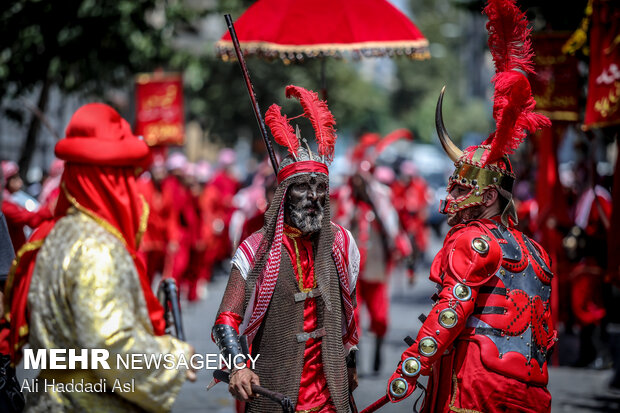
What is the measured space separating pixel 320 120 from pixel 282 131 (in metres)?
0.22

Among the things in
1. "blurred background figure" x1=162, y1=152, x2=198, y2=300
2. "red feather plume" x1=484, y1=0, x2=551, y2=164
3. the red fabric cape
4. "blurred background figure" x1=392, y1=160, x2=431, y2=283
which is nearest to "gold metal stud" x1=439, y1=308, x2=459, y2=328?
"red feather plume" x1=484, y1=0, x2=551, y2=164

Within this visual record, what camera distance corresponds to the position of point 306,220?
442 centimetres

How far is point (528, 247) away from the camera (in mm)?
4531

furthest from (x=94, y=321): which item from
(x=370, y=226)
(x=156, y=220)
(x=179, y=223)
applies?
(x=179, y=223)

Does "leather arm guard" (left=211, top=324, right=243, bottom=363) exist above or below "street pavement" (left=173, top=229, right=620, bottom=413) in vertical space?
above

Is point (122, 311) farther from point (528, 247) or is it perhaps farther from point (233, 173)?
point (233, 173)

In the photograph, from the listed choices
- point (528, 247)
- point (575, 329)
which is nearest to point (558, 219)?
point (575, 329)

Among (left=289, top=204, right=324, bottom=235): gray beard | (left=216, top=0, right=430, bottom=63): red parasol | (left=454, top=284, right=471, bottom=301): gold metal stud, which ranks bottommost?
(left=454, top=284, right=471, bottom=301): gold metal stud

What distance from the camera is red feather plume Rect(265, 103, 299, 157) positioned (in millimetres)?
4598

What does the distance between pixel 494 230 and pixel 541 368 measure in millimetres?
703

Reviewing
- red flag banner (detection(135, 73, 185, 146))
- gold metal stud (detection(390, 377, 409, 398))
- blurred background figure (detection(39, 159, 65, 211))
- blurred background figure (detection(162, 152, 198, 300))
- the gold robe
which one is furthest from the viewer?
red flag banner (detection(135, 73, 185, 146))

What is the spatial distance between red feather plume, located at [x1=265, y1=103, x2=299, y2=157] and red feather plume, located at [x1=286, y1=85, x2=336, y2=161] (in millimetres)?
123

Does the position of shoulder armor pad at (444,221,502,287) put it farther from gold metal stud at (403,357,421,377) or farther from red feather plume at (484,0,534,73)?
red feather plume at (484,0,534,73)

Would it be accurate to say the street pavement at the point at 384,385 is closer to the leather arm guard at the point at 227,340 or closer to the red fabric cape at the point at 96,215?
the leather arm guard at the point at 227,340
